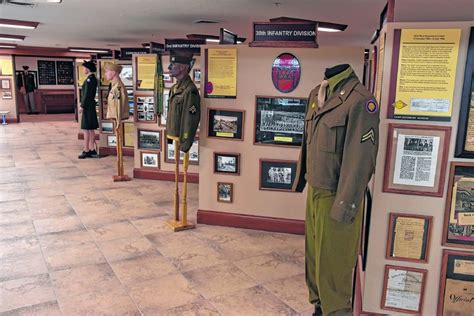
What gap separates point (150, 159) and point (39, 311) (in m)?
3.83

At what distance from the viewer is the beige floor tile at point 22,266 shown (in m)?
3.15

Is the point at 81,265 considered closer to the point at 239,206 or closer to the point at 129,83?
the point at 239,206

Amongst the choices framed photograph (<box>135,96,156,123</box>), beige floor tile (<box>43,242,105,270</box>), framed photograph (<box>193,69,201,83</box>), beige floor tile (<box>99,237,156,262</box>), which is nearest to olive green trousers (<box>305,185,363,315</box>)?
beige floor tile (<box>99,237,156,262</box>)

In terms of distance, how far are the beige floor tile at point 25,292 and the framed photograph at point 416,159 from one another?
251 cm

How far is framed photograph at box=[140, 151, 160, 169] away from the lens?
6.30 meters

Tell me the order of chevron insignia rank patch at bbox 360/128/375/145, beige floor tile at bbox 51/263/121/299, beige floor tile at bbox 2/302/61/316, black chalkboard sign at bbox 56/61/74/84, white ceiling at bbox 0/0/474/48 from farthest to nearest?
black chalkboard sign at bbox 56/61/74/84, white ceiling at bbox 0/0/474/48, beige floor tile at bbox 51/263/121/299, beige floor tile at bbox 2/302/61/316, chevron insignia rank patch at bbox 360/128/375/145

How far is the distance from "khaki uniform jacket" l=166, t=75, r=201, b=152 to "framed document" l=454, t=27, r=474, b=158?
241cm

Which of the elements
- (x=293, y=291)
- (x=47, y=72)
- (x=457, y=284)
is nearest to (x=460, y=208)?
(x=457, y=284)

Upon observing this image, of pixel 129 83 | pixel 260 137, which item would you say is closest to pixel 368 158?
pixel 260 137

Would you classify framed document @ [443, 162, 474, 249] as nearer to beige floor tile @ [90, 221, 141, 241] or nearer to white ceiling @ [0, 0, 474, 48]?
white ceiling @ [0, 0, 474, 48]

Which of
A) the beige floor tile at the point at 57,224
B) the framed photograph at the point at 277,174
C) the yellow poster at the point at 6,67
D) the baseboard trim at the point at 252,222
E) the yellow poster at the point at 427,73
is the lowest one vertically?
the beige floor tile at the point at 57,224

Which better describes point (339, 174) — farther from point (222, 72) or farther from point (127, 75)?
point (127, 75)

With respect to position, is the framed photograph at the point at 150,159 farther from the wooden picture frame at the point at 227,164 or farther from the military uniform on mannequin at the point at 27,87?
the military uniform on mannequin at the point at 27,87

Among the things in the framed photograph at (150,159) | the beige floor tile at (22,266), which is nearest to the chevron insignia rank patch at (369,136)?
the beige floor tile at (22,266)
